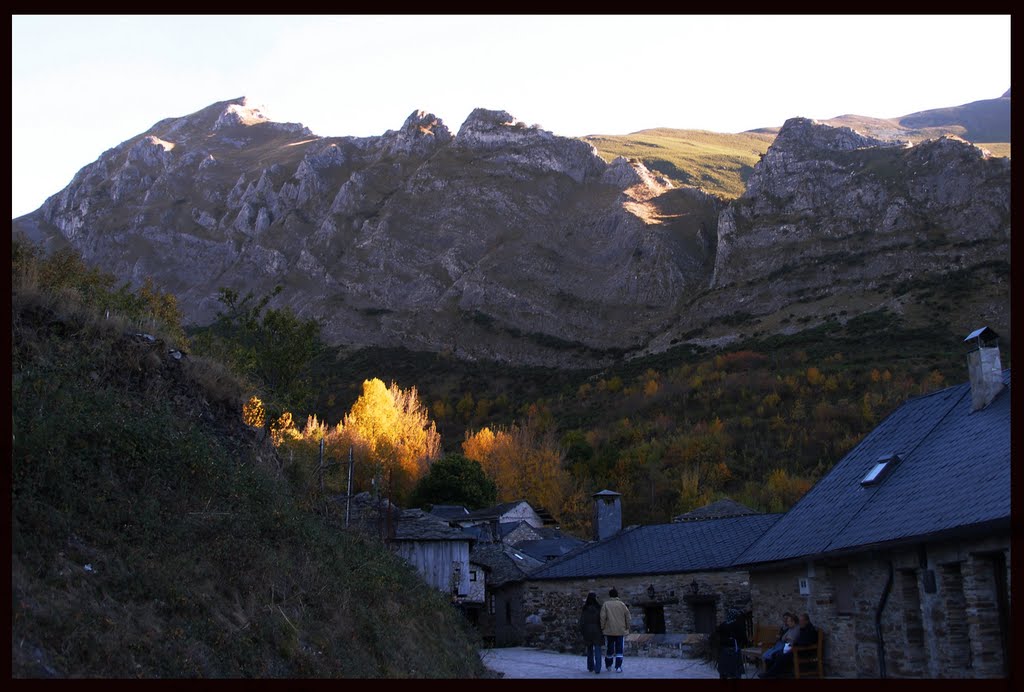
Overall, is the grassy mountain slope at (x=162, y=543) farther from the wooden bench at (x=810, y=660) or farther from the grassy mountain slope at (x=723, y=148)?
the grassy mountain slope at (x=723, y=148)

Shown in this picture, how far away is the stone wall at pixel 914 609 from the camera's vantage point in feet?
36.2

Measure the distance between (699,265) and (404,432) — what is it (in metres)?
53.3

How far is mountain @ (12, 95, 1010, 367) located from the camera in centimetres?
8050

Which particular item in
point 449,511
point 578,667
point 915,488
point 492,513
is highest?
point 449,511

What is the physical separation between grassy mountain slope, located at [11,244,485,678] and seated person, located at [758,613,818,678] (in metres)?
4.45

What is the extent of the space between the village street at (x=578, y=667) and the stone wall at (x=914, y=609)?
224 cm

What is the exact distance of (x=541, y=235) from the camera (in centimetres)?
10700

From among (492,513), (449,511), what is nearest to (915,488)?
(492,513)

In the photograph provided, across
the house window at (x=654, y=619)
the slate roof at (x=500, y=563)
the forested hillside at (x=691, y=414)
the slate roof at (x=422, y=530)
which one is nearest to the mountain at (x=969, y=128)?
the forested hillside at (x=691, y=414)

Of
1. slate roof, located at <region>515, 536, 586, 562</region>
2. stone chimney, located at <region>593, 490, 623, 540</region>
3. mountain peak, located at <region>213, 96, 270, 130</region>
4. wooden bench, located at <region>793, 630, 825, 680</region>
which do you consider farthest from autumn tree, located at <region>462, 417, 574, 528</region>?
mountain peak, located at <region>213, 96, 270, 130</region>

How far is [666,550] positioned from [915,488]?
10284 millimetres

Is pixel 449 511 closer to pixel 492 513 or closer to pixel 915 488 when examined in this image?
pixel 492 513

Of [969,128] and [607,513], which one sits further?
[969,128]

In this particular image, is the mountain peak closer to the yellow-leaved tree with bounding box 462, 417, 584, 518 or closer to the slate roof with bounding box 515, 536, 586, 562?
the yellow-leaved tree with bounding box 462, 417, 584, 518
